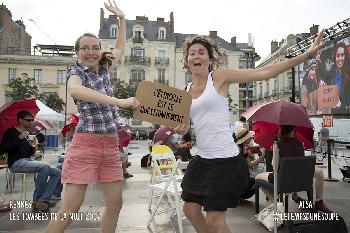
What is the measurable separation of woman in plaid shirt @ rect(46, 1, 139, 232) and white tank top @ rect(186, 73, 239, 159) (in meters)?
0.64

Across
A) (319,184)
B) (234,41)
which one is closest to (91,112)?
(319,184)

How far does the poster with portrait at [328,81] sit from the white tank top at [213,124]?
17786 millimetres

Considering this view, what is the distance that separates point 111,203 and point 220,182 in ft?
2.87

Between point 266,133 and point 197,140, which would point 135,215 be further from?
point 197,140

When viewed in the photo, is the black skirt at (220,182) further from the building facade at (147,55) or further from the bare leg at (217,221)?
the building facade at (147,55)

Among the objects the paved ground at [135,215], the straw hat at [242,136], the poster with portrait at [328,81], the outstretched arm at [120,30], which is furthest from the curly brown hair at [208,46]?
the poster with portrait at [328,81]

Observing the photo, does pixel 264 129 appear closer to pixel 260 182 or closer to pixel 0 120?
pixel 260 182

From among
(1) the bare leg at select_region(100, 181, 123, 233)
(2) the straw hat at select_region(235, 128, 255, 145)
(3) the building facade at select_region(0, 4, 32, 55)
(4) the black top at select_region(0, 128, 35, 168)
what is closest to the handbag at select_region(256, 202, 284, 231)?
(2) the straw hat at select_region(235, 128, 255, 145)

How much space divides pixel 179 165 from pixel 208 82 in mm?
2275

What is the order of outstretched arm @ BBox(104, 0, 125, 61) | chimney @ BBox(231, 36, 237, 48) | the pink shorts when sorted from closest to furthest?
1. the pink shorts
2. outstretched arm @ BBox(104, 0, 125, 61)
3. chimney @ BBox(231, 36, 237, 48)

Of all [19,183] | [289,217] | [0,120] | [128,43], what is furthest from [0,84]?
[289,217]

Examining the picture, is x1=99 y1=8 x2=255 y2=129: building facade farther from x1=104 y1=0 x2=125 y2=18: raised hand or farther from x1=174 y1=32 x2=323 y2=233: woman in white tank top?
x1=174 y1=32 x2=323 y2=233: woman in white tank top

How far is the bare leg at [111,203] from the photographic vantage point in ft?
9.39

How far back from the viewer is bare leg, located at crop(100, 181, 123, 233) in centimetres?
286
